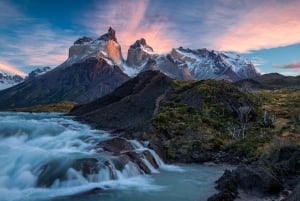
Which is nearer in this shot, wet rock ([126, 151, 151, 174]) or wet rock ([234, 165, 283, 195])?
wet rock ([234, 165, 283, 195])

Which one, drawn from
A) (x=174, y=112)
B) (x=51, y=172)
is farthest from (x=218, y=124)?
(x=51, y=172)

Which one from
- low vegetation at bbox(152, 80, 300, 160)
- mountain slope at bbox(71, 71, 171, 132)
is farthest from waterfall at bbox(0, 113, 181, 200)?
mountain slope at bbox(71, 71, 171, 132)

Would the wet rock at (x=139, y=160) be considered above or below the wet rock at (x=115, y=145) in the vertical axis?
below

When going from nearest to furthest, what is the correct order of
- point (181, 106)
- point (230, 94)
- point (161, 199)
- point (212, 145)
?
1. point (161, 199)
2. point (212, 145)
3. point (181, 106)
4. point (230, 94)

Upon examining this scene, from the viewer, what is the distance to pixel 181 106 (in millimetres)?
69688


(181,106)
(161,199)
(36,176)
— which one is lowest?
(161,199)

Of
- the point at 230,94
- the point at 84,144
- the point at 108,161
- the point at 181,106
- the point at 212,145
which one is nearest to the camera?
the point at 108,161

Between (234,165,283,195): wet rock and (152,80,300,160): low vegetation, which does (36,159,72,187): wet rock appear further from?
(152,80,300,160): low vegetation

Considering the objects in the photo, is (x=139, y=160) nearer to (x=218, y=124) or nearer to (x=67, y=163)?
(x=67, y=163)

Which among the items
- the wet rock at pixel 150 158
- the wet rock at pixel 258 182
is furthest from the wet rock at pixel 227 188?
the wet rock at pixel 150 158

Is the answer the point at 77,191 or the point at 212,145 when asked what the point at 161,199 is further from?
the point at 212,145

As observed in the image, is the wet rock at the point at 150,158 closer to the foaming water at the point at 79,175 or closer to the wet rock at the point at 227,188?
the foaming water at the point at 79,175

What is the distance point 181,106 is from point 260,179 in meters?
40.8

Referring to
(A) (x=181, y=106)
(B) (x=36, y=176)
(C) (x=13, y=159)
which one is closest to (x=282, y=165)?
(B) (x=36, y=176)
